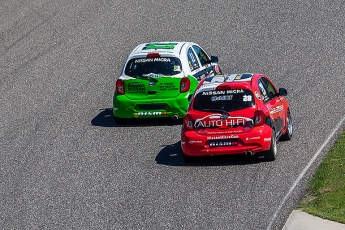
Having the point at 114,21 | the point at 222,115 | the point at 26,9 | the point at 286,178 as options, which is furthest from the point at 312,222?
the point at 26,9

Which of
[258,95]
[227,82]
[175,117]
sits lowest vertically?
[175,117]

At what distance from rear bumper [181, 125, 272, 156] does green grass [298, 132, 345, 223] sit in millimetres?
1114

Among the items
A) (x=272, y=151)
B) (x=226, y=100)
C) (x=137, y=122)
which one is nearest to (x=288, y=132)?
(x=272, y=151)

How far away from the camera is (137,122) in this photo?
794 inches

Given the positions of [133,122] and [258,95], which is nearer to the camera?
[258,95]

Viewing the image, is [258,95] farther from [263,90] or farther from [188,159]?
[188,159]

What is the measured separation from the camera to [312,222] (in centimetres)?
1262

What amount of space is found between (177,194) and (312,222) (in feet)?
9.20

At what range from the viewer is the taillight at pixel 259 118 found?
15922 mm

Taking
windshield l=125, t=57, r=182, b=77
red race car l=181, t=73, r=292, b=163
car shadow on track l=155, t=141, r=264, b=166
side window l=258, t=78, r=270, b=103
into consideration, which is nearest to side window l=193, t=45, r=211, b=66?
windshield l=125, t=57, r=182, b=77

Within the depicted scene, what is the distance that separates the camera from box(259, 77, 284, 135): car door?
16.6 m

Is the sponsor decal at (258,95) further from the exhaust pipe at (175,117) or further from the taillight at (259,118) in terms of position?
the exhaust pipe at (175,117)

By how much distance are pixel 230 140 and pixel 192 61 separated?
4816mm

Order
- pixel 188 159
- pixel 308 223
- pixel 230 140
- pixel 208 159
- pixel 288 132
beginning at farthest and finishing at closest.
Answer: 1. pixel 288 132
2. pixel 208 159
3. pixel 188 159
4. pixel 230 140
5. pixel 308 223
